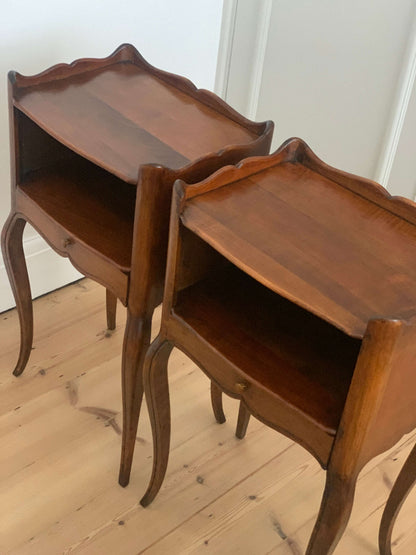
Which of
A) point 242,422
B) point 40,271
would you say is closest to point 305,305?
point 242,422

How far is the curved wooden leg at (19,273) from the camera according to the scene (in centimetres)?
170

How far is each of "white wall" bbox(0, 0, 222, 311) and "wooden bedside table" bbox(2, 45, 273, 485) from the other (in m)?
0.24

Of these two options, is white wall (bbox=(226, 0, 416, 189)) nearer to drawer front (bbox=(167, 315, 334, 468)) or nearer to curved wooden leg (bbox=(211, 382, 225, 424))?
curved wooden leg (bbox=(211, 382, 225, 424))

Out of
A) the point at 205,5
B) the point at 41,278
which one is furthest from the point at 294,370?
the point at 205,5

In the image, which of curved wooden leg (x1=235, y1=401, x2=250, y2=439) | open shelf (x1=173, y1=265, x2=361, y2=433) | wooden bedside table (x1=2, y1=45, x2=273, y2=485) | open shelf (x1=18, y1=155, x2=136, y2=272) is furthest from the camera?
curved wooden leg (x1=235, y1=401, x2=250, y2=439)

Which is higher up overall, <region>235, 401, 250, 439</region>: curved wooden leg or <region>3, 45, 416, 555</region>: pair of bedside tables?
<region>3, 45, 416, 555</region>: pair of bedside tables

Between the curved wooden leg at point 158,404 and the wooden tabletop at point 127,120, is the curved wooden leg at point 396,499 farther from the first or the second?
the wooden tabletop at point 127,120

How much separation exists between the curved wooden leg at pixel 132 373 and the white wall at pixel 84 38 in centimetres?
69

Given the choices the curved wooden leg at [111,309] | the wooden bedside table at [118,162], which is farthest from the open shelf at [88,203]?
the curved wooden leg at [111,309]

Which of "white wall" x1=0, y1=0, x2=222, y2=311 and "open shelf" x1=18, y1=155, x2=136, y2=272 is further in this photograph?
"white wall" x1=0, y1=0, x2=222, y2=311

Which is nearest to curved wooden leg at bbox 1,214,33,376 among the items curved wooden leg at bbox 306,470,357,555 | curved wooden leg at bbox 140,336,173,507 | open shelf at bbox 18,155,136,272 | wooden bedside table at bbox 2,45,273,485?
wooden bedside table at bbox 2,45,273,485

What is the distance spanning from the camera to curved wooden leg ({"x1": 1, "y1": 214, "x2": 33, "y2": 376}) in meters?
1.70

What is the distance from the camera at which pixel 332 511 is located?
3.86ft

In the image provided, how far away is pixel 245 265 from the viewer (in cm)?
113
